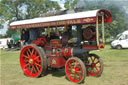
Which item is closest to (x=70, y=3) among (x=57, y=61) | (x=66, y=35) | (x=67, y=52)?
(x=66, y=35)

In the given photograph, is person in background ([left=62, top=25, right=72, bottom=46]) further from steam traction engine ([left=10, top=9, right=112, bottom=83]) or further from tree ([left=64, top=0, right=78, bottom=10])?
tree ([left=64, top=0, right=78, bottom=10])

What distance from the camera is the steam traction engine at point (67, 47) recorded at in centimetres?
480

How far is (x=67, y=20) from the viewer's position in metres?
4.85

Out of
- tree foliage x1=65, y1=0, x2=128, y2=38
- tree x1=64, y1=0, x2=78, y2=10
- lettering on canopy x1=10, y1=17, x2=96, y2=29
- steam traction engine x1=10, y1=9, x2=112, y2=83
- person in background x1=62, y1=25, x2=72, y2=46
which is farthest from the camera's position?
tree foliage x1=65, y1=0, x2=128, y2=38

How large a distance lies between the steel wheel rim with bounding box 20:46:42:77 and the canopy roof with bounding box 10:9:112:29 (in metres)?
0.91

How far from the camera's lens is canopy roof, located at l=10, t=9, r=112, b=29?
14.7 feet

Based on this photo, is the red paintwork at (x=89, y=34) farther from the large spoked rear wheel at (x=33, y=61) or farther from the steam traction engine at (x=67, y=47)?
the large spoked rear wheel at (x=33, y=61)

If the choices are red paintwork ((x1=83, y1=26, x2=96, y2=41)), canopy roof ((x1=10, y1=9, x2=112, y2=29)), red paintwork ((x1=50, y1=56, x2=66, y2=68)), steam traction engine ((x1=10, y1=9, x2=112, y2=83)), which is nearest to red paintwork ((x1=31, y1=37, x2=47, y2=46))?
steam traction engine ((x1=10, y1=9, x2=112, y2=83))

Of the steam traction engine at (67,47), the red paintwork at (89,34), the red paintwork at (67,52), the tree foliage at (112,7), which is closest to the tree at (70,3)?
the tree foliage at (112,7)

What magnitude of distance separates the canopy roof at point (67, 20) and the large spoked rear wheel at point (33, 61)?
0.86m

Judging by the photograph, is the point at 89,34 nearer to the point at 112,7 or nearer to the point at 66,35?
the point at 66,35

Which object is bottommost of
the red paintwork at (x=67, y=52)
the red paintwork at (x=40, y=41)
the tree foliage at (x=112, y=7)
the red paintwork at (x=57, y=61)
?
the red paintwork at (x=57, y=61)

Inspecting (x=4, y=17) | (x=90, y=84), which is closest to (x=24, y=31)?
(x=90, y=84)

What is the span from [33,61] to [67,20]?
2.00 m
